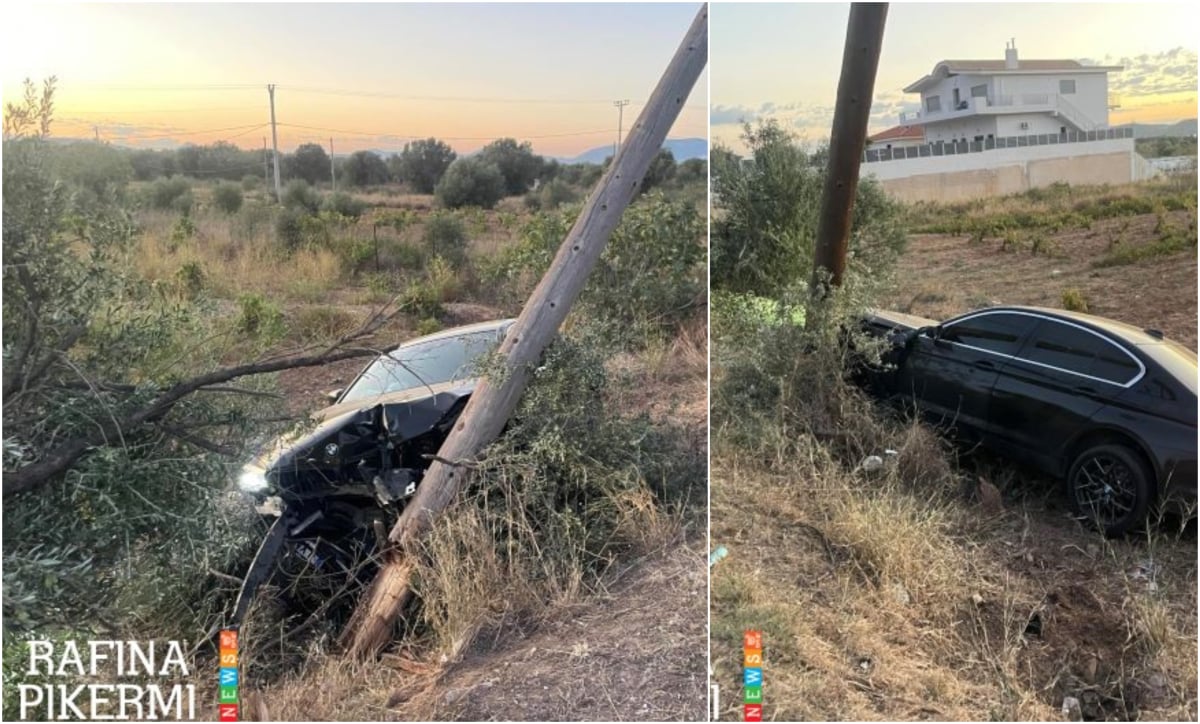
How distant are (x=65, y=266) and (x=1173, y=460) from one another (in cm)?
399

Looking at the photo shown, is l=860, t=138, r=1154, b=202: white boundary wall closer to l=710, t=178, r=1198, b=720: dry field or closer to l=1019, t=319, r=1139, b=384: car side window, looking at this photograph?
l=710, t=178, r=1198, b=720: dry field

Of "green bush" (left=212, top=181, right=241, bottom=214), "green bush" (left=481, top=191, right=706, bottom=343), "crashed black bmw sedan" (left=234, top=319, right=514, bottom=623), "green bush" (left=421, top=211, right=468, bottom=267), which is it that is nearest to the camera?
"crashed black bmw sedan" (left=234, top=319, right=514, bottom=623)

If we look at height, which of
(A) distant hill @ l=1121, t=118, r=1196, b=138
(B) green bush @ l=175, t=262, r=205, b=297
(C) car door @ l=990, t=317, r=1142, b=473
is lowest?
(C) car door @ l=990, t=317, r=1142, b=473

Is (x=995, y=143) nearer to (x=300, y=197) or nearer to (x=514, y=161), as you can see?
(x=514, y=161)

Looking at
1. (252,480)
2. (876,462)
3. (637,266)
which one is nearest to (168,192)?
(252,480)

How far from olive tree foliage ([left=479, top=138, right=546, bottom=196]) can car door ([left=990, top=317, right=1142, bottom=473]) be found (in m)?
2.43

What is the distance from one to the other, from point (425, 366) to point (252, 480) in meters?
1.01

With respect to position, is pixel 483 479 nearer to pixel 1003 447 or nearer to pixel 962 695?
pixel 962 695

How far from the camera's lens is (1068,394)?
3236 mm

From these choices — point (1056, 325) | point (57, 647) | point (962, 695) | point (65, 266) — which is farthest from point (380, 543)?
point (1056, 325)

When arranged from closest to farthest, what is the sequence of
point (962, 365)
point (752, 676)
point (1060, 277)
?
point (752, 676) < point (1060, 277) < point (962, 365)

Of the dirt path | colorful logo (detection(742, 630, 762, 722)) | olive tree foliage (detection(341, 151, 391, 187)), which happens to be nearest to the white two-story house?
the dirt path

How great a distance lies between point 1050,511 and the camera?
3.31 metres

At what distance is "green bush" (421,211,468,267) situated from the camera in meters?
4.05
